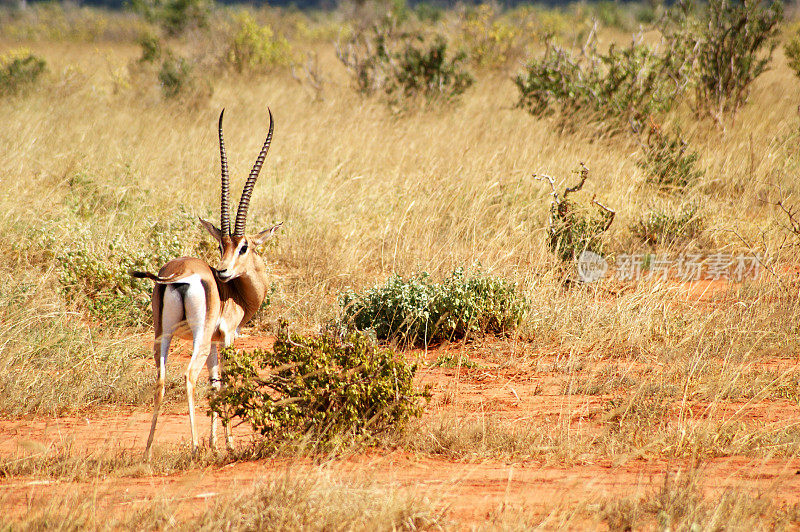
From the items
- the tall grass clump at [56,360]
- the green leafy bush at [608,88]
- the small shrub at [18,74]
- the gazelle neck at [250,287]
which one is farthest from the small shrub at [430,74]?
the gazelle neck at [250,287]

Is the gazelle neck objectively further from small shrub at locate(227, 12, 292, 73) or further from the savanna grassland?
small shrub at locate(227, 12, 292, 73)

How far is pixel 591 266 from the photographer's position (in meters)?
7.07

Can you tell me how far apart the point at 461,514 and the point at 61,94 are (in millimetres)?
12429

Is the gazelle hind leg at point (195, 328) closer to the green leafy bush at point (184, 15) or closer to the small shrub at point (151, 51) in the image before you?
the small shrub at point (151, 51)

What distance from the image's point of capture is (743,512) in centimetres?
296

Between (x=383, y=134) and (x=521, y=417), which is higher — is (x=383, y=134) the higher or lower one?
the higher one

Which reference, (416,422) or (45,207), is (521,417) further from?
(45,207)

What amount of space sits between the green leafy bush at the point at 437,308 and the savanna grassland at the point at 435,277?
98 millimetres

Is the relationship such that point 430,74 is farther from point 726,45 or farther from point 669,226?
point 669,226

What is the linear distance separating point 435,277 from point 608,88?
5582mm

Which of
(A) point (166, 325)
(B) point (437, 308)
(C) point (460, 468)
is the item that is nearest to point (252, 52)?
(B) point (437, 308)

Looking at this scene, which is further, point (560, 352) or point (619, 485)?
point (560, 352)

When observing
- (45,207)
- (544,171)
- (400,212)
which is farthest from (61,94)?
(544,171)

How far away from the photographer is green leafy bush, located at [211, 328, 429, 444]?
12.6 ft
